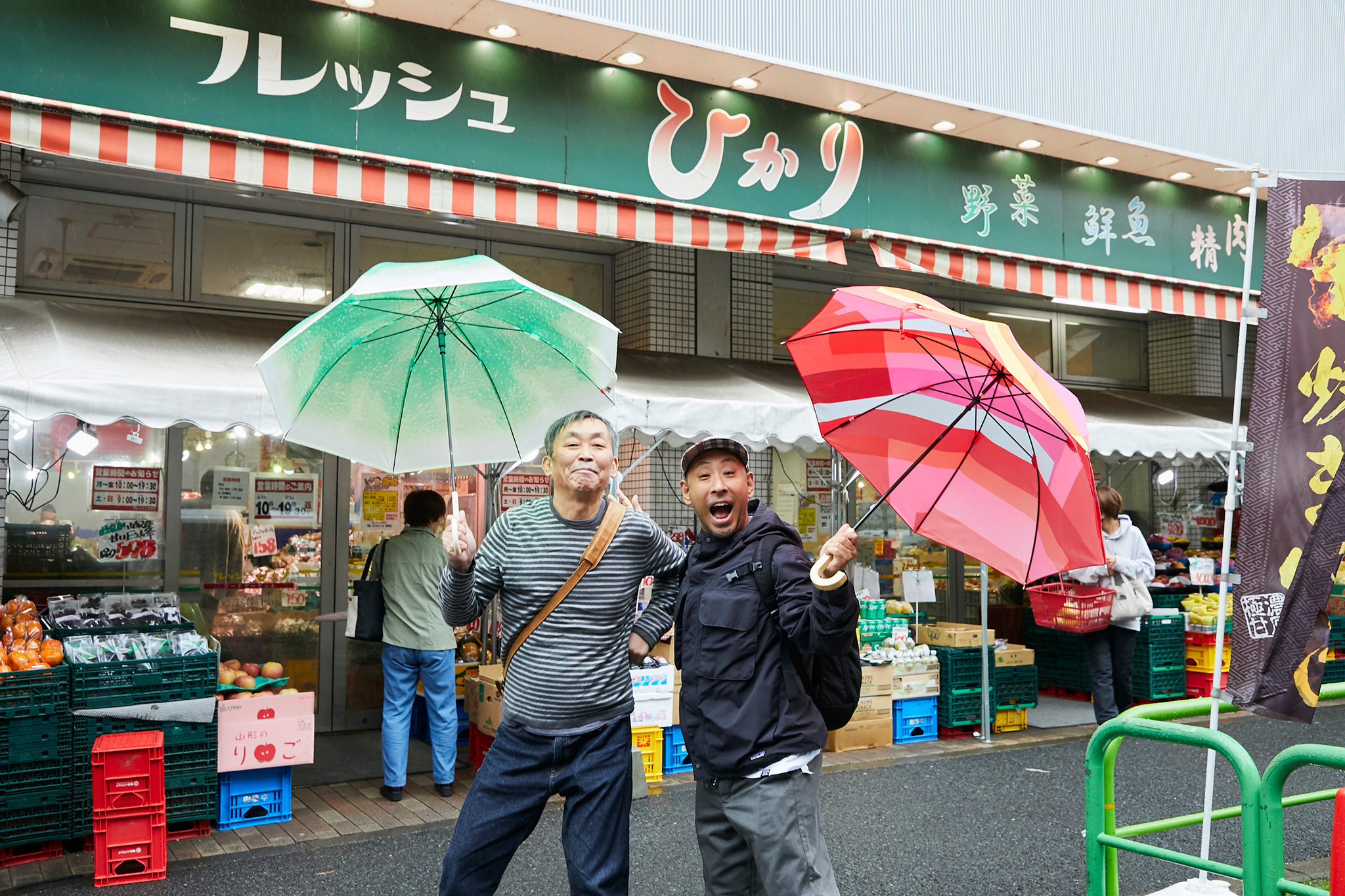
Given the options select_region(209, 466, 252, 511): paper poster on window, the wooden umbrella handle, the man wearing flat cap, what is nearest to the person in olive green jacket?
select_region(209, 466, 252, 511): paper poster on window

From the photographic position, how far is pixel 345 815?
21.6ft

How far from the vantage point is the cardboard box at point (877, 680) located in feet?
28.1

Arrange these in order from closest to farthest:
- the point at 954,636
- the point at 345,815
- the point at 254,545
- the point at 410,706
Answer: the point at 345,815 → the point at 410,706 → the point at 254,545 → the point at 954,636

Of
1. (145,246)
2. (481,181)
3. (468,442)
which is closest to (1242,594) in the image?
(468,442)

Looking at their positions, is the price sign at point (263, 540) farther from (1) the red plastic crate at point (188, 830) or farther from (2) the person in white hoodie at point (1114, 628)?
(2) the person in white hoodie at point (1114, 628)

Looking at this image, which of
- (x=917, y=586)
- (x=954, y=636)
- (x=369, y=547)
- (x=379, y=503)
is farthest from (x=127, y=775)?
(x=917, y=586)

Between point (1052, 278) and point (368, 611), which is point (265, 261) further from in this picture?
point (1052, 278)

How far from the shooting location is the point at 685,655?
11.0 feet

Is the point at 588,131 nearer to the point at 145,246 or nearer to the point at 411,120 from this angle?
the point at 411,120

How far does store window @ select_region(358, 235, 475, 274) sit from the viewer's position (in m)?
9.14

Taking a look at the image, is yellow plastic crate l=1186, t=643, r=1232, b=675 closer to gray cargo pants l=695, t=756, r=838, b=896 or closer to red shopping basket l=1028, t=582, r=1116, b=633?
red shopping basket l=1028, t=582, r=1116, b=633

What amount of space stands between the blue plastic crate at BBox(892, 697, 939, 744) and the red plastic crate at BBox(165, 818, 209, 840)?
5382 millimetres

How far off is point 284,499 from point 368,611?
2.36 meters

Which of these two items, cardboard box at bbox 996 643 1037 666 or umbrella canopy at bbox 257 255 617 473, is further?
cardboard box at bbox 996 643 1037 666
